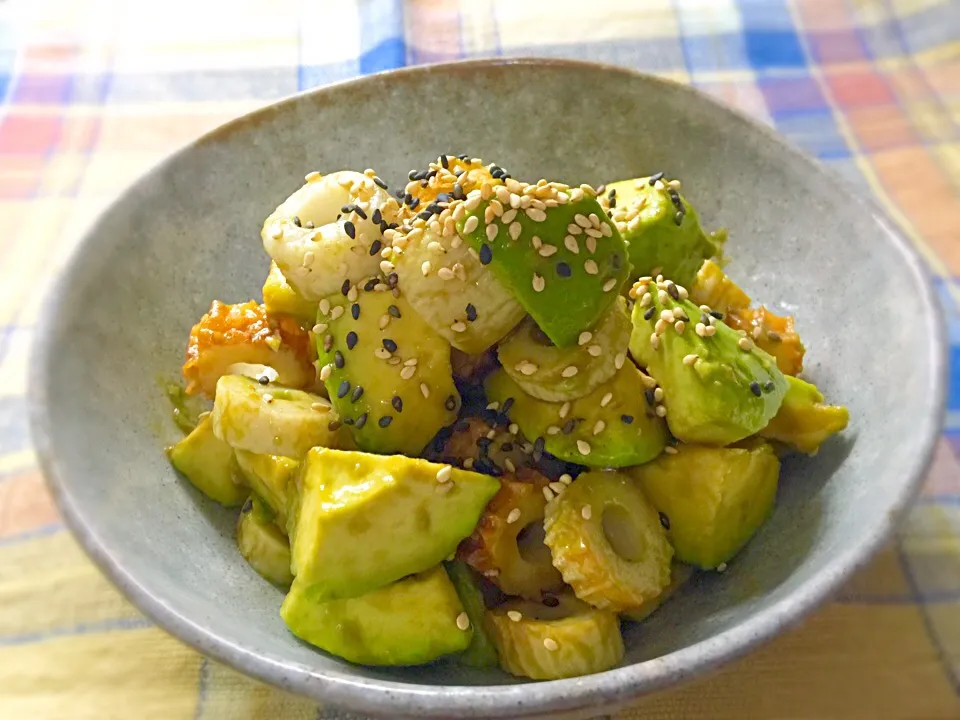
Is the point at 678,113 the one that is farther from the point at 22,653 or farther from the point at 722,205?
the point at 22,653

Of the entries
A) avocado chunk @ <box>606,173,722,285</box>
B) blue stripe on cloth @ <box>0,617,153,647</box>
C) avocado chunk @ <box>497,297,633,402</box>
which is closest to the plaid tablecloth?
blue stripe on cloth @ <box>0,617,153,647</box>

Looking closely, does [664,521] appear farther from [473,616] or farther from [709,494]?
[473,616]

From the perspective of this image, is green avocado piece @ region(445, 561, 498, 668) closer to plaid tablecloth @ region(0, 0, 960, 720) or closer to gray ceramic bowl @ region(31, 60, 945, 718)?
gray ceramic bowl @ region(31, 60, 945, 718)

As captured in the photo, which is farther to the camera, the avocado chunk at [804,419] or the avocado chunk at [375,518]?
the avocado chunk at [804,419]

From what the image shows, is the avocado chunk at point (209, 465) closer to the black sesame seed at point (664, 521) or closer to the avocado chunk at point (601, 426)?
the avocado chunk at point (601, 426)

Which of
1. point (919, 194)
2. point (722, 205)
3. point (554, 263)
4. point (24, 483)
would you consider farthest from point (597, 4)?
point (24, 483)

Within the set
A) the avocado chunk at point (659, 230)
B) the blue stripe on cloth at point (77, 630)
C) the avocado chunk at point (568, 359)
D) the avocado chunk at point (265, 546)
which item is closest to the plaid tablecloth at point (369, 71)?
the blue stripe on cloth at point (77, 630)

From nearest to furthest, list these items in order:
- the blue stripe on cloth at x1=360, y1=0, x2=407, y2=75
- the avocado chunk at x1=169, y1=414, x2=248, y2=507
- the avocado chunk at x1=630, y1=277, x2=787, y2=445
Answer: the avocado chunk at x1=630, y1=277, x2=787, y2=445 → the avocado chunk at x1=169, y1=414, x2=248, y2=507 → the blue stripe on cloth at x1=360, y1=0, x2=407, y2=75

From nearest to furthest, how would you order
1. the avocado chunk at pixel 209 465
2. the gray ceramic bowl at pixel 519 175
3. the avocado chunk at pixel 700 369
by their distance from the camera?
the gray ceramic bowl at pixel 519 175, the avocado chunk at pixel 700 369, the avocado chunk at pixel 209 465
